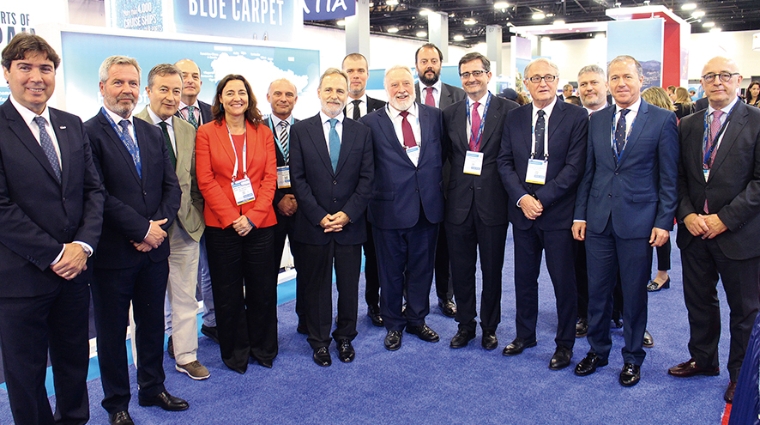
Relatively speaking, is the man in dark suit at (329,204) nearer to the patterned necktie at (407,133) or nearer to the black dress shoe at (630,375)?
the patterned necktie at (407,133)

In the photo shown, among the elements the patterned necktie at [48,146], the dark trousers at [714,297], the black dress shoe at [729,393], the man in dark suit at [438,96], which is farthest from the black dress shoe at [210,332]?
the black dress shoe at [729,393]

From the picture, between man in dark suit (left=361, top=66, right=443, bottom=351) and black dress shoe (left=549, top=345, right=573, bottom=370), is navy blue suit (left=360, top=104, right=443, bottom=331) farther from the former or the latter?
black dress shoe (left=549, top=345, right=573, bottom=370)

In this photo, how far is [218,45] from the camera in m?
4.56

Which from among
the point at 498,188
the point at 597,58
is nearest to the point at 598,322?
the point at 498,188

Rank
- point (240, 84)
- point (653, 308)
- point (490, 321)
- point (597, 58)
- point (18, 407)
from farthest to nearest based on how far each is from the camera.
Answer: point (597, 58) → point (653, 308) → point (490, 321) → point (240, 84) → point (18, 407)

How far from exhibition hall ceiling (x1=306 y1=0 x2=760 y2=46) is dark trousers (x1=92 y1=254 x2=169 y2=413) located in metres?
16.3

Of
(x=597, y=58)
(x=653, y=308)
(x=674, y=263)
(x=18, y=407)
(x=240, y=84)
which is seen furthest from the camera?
(x=597, y=58)

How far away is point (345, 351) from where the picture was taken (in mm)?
3508

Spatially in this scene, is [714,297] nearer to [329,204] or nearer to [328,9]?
[329,204]

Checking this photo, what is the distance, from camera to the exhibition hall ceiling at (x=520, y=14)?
63.9 feet

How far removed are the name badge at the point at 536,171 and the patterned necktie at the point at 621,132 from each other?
0.38 metres

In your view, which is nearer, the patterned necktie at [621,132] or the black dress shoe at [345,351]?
the patterned necktie at [621,132]

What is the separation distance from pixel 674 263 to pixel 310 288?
400cm

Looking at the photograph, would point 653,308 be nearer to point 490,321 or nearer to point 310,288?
point 490,321
